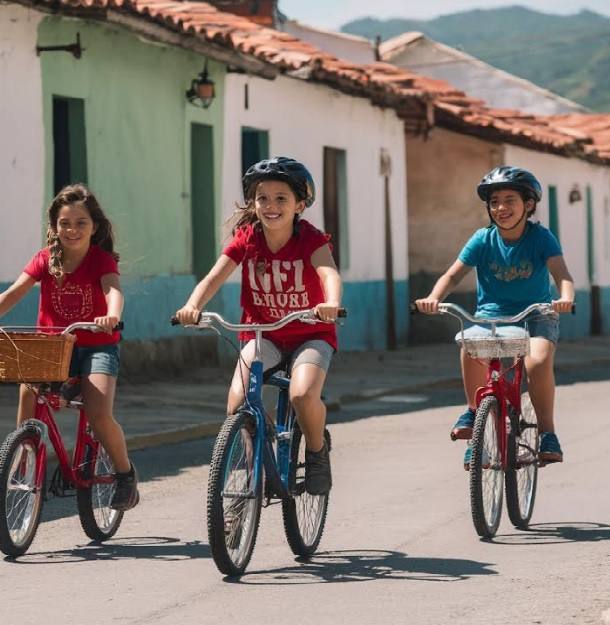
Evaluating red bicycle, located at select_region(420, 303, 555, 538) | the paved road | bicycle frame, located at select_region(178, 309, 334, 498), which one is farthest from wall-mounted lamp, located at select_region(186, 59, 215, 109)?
bicycle frame, located at select_region(178, 309, 334, 498)

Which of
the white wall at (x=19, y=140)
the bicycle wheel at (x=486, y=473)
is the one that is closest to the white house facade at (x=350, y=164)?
the white wall at (x=19, y=140)

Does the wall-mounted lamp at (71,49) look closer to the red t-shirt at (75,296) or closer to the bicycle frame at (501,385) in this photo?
the red t-shirt at (75,296)

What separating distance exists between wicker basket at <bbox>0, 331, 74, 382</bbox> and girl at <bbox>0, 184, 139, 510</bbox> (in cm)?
38

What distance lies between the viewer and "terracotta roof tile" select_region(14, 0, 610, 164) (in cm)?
1905

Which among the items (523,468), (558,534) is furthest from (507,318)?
(558,534)

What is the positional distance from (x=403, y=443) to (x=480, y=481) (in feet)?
16.5

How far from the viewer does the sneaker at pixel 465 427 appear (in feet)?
29.8

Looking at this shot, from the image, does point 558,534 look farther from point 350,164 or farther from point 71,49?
point 350,164

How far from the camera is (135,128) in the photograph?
1955 cm

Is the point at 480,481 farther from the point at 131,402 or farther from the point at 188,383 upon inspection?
the point at 188,383

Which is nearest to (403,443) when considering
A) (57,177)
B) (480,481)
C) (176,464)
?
(176,464)

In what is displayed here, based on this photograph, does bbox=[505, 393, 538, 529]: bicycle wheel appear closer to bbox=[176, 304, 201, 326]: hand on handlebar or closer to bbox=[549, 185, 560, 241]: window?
bbox=[176, 304, 201, 326]: hand on handlebar

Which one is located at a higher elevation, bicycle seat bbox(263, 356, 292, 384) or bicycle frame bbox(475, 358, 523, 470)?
bicycle seat bbox(263, 356, 292, 384)

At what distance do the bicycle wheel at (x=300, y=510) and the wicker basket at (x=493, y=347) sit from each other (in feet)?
3.28
